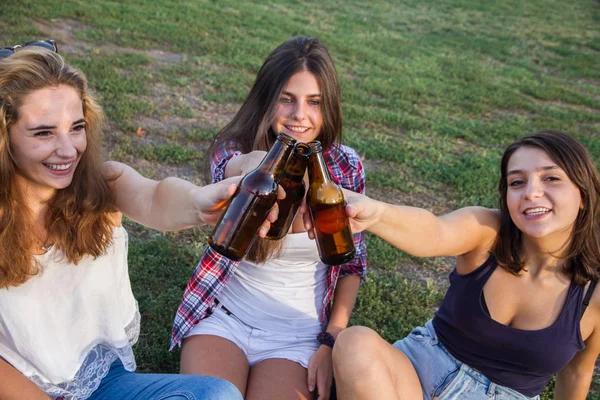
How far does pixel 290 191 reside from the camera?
2652 millimetres

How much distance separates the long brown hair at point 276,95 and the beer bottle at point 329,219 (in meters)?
1.04

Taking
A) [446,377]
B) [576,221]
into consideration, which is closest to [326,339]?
[446,377]

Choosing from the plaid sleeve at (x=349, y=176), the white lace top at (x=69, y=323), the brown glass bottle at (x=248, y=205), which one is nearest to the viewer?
the brown glass bottle at (x=248, y=205)

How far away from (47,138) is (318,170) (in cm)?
127

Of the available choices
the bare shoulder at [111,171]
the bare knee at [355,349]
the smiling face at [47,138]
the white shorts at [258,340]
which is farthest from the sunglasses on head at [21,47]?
the bare knee at [355,349]

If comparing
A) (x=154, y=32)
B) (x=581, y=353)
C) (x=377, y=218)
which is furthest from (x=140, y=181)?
(x=154, y=32)

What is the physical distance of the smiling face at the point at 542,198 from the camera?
3027mm

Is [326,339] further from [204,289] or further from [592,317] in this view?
[592,317]

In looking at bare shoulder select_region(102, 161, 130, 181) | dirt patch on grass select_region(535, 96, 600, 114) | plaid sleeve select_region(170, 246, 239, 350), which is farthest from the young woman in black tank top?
dirt patch on grass select_region(535, 96, 600, 114)

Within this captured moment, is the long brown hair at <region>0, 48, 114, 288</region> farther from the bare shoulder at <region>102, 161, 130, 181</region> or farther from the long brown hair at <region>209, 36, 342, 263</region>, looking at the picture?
the long brown hair at <region>209, 36, 342, 263</region>

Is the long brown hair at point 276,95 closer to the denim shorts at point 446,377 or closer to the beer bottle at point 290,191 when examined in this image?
the beer bottle at point 290,191

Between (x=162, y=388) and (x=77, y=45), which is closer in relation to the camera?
(x=162, y=388)

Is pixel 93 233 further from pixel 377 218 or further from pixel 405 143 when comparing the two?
pixel 405 143

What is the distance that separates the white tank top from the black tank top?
31.6 inches
